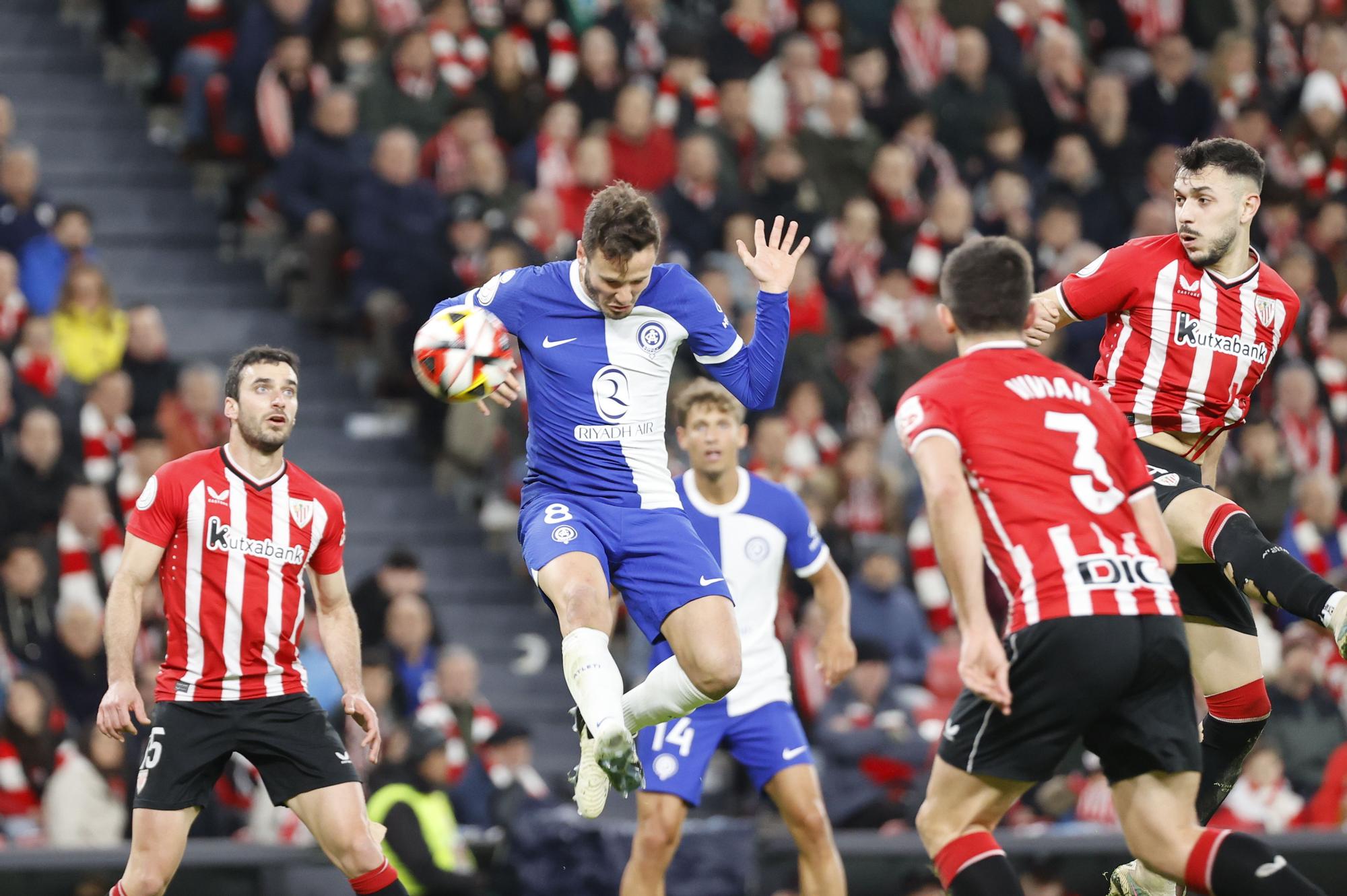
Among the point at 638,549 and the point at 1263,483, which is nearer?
the point at 638,549

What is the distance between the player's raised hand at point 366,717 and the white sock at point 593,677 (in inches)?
39.6

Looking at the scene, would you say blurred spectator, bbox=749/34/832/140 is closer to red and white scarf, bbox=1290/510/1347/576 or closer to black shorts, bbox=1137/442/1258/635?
red and white scarf, bbox=1290/510/1347/576

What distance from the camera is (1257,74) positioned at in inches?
684

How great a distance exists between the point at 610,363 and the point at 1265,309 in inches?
106

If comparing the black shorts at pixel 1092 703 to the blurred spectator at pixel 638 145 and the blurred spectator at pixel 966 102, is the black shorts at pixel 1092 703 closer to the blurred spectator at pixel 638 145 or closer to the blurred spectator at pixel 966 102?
the blurred spectator at pixel 638 145

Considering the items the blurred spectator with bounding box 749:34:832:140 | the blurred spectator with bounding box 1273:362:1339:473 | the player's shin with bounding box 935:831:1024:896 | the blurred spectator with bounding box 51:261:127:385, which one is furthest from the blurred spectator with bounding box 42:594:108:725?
the blurred spectator with bounding box 1273:362:1339:473

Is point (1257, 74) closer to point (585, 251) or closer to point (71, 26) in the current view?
point (71, 26)

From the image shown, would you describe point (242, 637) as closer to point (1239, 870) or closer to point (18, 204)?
point (1239, 870)

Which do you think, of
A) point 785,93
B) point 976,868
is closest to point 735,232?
point 785,93

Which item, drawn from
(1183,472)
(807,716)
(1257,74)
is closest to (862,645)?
(807,716)

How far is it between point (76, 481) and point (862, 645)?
5.12m

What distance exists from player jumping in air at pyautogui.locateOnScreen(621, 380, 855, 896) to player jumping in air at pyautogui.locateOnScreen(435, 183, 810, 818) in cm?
120

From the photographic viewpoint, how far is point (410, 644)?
12000 millimetres

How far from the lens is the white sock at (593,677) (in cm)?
695
